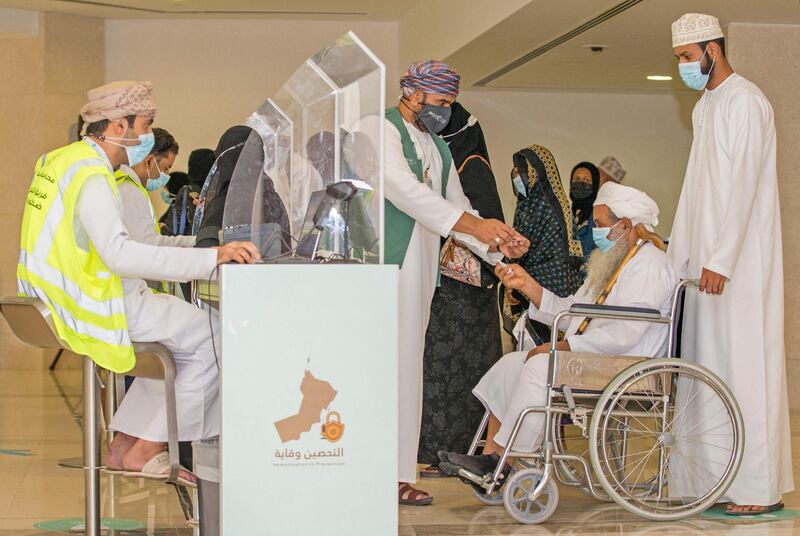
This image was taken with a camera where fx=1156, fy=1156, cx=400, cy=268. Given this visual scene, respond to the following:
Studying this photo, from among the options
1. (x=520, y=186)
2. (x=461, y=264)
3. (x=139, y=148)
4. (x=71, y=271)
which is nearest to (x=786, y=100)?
(x=520, y=186)

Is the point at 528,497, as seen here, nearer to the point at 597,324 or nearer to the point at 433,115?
the point at 597,324

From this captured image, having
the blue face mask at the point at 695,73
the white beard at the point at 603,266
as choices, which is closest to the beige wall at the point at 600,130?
the white beard at the point at 603,266

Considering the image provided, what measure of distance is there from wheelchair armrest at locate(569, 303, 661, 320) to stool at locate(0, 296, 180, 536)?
1.35 m

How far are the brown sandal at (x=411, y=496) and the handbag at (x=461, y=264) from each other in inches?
36.3

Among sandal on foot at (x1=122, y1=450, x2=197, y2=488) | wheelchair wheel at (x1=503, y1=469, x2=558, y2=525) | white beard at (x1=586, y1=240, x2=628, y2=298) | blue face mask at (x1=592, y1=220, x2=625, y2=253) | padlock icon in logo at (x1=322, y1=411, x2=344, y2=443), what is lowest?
wheelchair wheel at (x1=503, y1=469, x2=558, y2=525)

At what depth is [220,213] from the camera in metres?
3.61

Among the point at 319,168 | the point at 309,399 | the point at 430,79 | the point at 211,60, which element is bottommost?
the point at 309,399

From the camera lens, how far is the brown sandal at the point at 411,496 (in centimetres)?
423

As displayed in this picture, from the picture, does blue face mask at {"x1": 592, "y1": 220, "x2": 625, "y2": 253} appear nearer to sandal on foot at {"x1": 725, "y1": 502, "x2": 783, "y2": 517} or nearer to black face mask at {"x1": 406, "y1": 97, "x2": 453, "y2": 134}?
black face mask at {"x1": 406, "y1": 97, "x2": 453, "y2": 134}

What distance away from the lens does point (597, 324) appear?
413cm

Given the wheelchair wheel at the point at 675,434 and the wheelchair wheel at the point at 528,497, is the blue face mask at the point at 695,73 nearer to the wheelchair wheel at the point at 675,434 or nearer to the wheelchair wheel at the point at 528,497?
the wheelchair wheel at the point at 675,434

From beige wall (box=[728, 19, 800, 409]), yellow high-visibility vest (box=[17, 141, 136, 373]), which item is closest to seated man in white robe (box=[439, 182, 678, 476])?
yellow high-visibility vest (box=[17, 141, 136, 373])

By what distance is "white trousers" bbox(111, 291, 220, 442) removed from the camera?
3236mm

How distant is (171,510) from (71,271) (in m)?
1.45
